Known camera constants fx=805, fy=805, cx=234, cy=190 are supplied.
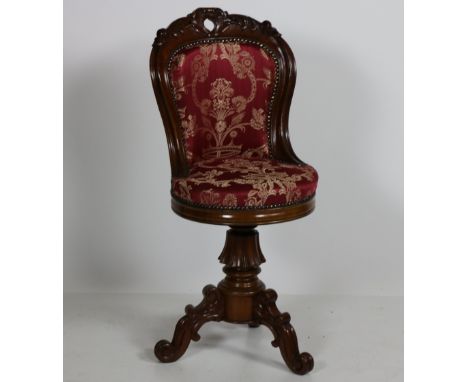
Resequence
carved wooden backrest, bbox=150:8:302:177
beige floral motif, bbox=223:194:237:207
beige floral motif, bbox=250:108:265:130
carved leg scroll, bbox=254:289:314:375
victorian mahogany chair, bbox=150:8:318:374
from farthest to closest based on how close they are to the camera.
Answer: beige floral motif, bbox=250:108:265:130 → carved wooden backrest, bbox=150:8:302:177 → carved leg scroll, bbox=254:289:314:375 → victorian mahogany chair, bbox=150:8:318:374 → beige floral motif, bbox=223:194:237:207

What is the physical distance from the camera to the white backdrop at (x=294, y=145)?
3588 millimetres

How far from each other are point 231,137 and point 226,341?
0.82 m

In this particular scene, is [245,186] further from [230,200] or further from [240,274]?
[240,274]

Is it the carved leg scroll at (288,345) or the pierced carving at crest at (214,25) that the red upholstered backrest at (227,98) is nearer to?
the pierced carving at crest at (214,25)

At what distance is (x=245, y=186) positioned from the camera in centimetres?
269

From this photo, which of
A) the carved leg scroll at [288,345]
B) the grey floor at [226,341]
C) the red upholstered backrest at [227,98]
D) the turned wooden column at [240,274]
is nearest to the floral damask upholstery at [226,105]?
the red upholstered backrest at [227,98]

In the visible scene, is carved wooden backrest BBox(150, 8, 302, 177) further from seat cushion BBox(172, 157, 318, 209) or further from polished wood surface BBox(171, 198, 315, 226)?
polished wood surface BBox(171, 198, 315, 226)

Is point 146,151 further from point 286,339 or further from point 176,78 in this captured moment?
point 286,339

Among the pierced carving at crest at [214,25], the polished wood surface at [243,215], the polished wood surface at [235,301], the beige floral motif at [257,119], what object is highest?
the pierced carving at crest at [214,25]

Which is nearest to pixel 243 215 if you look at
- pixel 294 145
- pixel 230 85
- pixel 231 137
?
Result: pixel 231 137

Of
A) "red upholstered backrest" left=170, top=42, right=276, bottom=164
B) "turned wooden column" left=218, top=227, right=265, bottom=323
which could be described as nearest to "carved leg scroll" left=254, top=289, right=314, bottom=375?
"turned wooden column" left=218, top=227, right=265, bottom=323

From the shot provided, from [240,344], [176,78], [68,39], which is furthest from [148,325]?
[68,39]

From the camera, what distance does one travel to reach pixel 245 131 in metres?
3.15

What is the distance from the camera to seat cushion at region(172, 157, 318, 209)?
8.82 ft
